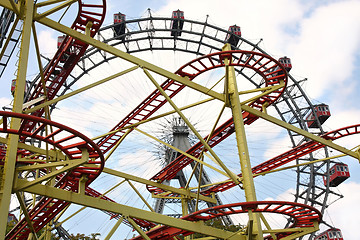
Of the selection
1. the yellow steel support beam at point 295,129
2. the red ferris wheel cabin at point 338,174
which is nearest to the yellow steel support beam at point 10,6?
the yellow steel support beam at point 295,129

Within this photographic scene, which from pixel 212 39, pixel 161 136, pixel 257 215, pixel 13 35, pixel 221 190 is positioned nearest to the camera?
pixel 257 215

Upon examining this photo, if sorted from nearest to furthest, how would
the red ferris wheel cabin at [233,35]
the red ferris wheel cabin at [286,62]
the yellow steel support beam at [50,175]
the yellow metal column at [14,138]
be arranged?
the yellow metal column at [14,138]
the yellow steel support beam at [50,175]
the red ferris wheel cabin at [233,35]
the red ferris wheel cabin at [286,62]

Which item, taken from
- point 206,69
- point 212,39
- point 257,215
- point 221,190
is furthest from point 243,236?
point 212,39

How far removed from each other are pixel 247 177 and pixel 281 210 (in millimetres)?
1431

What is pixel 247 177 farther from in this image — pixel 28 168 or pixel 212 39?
pixel 212 39

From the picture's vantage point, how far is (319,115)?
3878 centimetres

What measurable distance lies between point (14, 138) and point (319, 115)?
34145 millimetres

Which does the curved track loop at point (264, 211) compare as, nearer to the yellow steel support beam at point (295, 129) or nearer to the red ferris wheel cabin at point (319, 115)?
the yellow steel support beam at point (295, 129)

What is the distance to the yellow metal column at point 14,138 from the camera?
874 cm

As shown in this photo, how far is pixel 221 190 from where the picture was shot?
21.2 m

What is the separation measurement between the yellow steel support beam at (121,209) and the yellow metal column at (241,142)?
1.07 metres

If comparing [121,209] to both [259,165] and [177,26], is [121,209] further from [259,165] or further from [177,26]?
[177,26]

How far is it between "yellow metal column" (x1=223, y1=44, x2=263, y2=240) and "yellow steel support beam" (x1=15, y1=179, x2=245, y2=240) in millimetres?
1068

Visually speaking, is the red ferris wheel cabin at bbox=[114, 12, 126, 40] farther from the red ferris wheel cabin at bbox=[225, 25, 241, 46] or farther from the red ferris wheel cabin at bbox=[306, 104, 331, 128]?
the red ferris wheel cabin at bbox=[306, 104, 331, 128]
